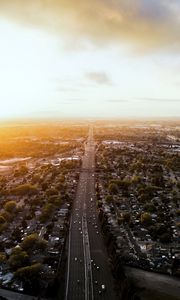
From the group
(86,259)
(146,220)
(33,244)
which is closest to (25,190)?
(33,244)

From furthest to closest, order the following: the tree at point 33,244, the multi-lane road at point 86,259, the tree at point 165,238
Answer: the tree at point 165,238 → the tree at point 33,244 → the multi-lane road at point 86,259

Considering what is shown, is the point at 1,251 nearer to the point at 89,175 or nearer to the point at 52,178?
the point at 52,178

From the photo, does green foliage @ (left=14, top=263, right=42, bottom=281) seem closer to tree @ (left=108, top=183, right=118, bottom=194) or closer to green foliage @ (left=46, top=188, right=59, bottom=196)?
green foliage @ (left=46, top=188, right=59, bottom=196)

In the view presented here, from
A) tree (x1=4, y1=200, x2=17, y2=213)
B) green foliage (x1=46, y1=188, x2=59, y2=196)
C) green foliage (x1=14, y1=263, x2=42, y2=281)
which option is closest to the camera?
green foliage (x1=14, y1=263, x2=42, y2=281)

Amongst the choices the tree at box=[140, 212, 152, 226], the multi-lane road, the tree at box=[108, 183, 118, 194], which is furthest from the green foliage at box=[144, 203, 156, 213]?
the tree at box=[108, 183, 118, 194]

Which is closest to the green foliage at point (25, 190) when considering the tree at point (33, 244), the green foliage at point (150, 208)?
the green foliage at point (150, 208)

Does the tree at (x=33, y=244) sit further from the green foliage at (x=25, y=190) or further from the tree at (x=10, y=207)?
the green foliage at (x=25, y=190)

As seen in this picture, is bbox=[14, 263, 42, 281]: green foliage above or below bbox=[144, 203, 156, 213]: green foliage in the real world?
below

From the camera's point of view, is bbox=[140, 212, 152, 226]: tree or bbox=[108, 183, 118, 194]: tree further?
bbox=[108, 183, 118, 194]: tree
